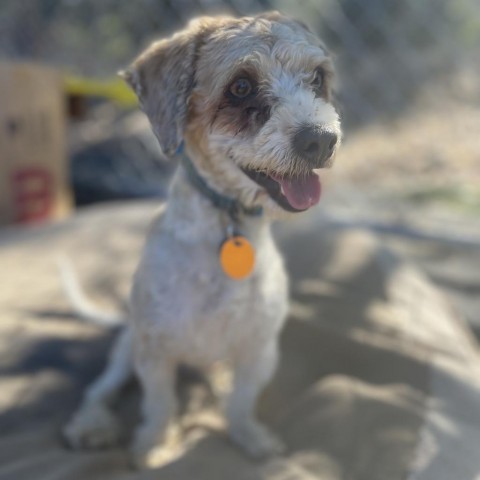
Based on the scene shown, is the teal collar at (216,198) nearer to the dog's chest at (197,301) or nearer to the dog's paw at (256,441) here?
the dog's chest at (197,301)

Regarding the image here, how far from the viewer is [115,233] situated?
3594mm

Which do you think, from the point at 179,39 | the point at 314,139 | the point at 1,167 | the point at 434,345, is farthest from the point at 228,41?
the point at 1,167

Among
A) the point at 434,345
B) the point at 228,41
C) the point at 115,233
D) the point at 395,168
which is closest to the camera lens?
the point at 228,41

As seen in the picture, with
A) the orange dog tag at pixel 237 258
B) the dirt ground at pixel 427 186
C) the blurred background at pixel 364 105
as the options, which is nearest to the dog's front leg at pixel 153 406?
the orange dog tag at pixel 237 258

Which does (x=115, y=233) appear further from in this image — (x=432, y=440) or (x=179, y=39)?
(x=432, y=440)

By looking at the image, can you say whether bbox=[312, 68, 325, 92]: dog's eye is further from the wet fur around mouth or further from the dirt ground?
the dirt ground

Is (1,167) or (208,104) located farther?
(1,167)

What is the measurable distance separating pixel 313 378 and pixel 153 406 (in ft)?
2.14

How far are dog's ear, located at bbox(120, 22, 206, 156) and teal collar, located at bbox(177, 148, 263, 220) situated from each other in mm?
88

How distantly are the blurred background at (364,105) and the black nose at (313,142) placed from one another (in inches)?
77.7

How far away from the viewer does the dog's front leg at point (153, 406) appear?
2006 millimetres

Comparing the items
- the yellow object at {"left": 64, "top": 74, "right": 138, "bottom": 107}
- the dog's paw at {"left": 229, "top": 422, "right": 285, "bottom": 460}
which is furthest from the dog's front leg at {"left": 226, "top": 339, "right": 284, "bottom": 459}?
the yellow object at {"left": 64, "top": 74, "right": 138, "bottom": 107}

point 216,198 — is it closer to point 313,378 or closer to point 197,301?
point 197,301

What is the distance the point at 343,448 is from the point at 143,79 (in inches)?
50.4
